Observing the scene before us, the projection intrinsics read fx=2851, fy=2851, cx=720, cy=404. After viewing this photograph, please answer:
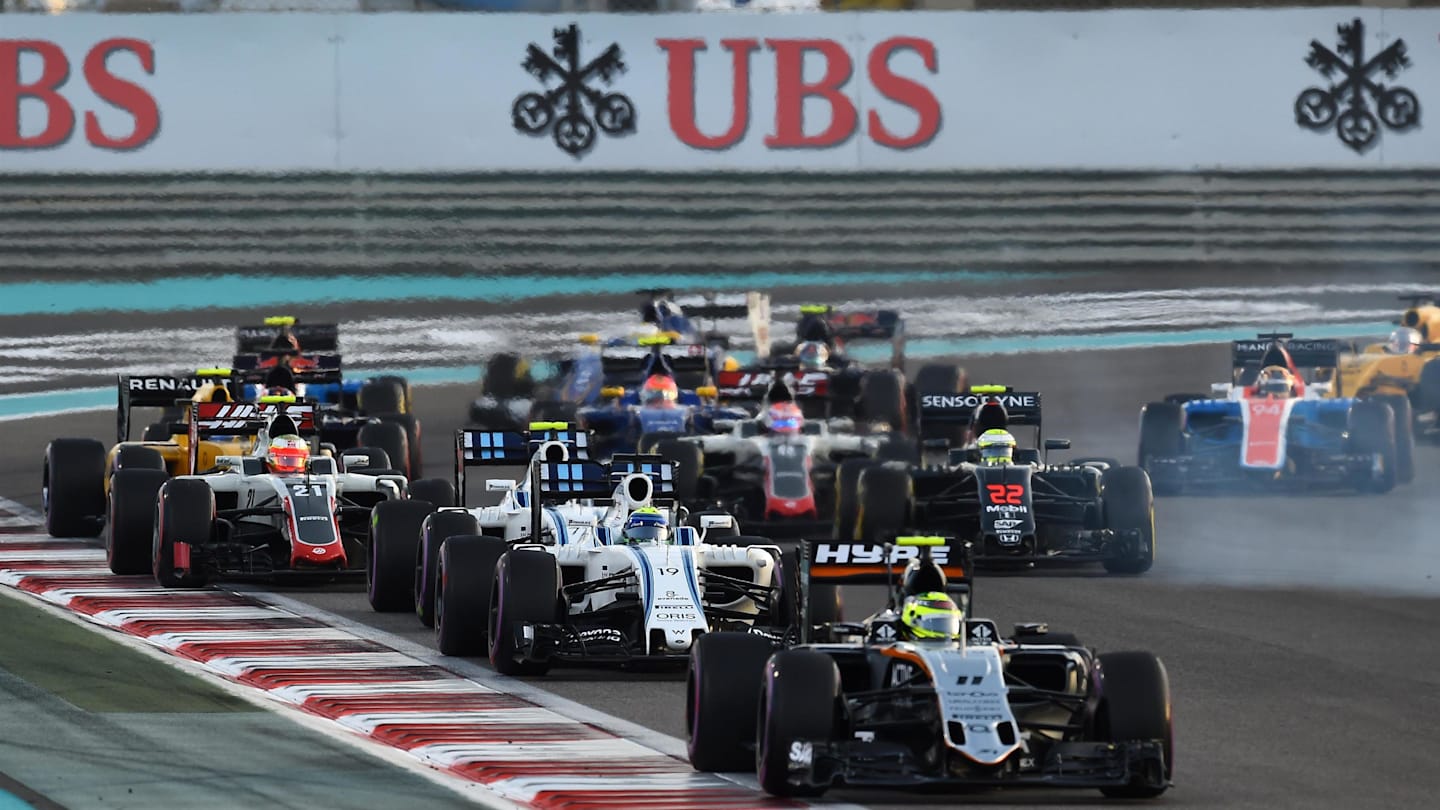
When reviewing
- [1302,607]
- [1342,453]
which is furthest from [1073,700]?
[1342,453]

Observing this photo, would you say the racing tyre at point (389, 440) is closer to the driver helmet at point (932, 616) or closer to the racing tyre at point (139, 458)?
the racing tyre at point (139, 458)

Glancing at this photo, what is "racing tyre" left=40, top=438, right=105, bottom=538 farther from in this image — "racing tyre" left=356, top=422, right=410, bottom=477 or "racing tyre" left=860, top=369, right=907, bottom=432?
"racing tyre" left=860, top=369, right=907, bottom=432

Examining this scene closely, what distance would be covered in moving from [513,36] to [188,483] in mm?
25556

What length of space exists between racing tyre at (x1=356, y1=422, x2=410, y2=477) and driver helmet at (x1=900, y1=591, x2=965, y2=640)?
15.4m

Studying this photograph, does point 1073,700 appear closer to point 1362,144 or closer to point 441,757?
point 441,757

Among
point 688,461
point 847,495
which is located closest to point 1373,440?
point 847,495

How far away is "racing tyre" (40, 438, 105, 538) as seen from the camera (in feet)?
87.9

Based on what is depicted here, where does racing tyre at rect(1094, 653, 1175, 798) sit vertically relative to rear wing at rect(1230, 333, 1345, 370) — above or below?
below

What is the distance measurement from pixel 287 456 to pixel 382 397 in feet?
35.3

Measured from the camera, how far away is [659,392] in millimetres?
30922

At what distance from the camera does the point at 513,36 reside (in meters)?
46.9

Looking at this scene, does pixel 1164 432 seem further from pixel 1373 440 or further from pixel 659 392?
pixel 659 392

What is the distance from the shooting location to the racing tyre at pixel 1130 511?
2398 centimetres

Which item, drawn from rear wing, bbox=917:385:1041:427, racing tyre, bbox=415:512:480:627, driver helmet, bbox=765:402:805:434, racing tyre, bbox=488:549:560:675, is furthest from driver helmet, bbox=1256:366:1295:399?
racing tyre, bbox=488:549:560:675
